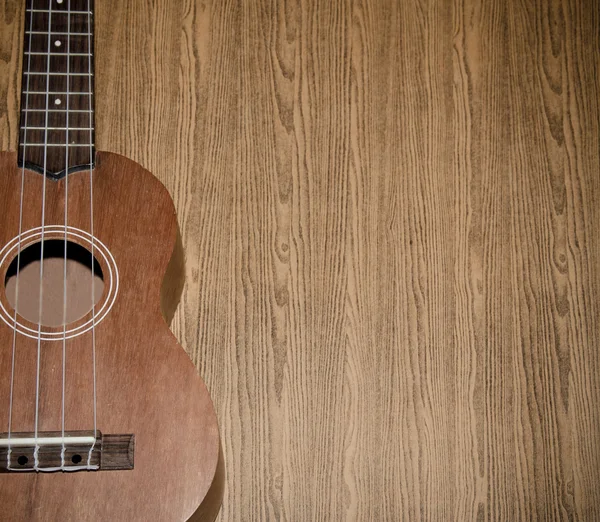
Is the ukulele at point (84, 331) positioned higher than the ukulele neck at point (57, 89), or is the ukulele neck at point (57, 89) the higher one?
the ukulele neck at point (57, 89)

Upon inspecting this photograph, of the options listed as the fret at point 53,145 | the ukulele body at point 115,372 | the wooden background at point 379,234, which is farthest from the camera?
the wooden background at point 379,234

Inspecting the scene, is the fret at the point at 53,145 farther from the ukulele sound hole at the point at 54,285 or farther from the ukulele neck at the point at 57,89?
the ukulele sound hole at the point at 54,285

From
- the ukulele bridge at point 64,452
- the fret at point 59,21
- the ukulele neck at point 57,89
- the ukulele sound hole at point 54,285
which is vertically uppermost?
the fret at point 59,21

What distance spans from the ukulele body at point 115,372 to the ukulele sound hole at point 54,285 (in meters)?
0.10

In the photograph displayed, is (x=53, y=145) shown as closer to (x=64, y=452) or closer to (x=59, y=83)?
(x=59, y=83)

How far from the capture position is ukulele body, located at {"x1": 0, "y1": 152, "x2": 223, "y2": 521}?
3.30ft

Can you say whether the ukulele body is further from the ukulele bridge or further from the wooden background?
the wooden background

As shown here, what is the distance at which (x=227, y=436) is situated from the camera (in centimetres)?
136

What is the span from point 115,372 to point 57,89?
0.49m

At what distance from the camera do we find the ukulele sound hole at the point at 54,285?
1208 millimetres

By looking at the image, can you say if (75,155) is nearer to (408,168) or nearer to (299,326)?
(299,326)

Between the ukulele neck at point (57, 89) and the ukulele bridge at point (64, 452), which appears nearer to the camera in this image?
the ukulele bridge at point (64, 452)

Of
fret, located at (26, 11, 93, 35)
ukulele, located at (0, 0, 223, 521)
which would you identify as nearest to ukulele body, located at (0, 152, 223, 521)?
ukulele, located at (0, 0, 223, 521)

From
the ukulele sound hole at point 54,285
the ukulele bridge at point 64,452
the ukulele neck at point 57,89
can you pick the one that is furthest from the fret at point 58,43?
the ukulele bridge at point 64,452
